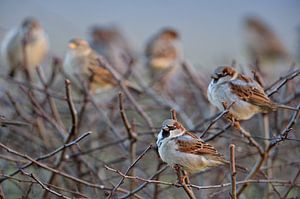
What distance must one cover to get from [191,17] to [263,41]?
279 centimetres

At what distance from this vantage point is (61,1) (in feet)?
40.2

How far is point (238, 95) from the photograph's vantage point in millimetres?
2562

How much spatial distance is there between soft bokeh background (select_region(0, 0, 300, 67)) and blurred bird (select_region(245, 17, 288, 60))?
26 cm

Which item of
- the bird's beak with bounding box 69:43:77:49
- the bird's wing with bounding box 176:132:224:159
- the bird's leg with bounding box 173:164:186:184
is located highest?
the bird's beak with bounding box 69:43:77:49

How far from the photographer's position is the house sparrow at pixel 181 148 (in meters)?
2.18

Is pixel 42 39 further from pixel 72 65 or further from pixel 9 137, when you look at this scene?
pixel 9 137

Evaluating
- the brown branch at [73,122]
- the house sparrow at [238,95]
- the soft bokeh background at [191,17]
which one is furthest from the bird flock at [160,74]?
the soft bokeh background at [191,17]

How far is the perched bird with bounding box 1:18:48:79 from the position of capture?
17.3ft

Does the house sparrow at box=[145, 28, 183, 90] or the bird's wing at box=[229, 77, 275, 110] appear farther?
the house sparrow at box=[145, 28, 183, 90]

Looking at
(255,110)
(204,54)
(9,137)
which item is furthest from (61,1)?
(255,110)

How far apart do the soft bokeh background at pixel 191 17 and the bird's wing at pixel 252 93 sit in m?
7.20

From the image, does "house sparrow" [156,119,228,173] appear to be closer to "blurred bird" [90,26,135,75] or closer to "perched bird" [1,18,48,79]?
"perched bird" [1,18,48,79]

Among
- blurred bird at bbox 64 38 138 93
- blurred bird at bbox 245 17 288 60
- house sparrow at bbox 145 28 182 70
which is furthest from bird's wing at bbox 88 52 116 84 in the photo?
blurred bird at bbox 245 17 288 60

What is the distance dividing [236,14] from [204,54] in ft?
10.6
